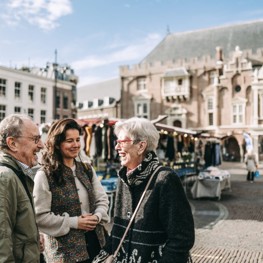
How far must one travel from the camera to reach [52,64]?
37125 millimetres

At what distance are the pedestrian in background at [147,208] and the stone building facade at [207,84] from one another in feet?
103

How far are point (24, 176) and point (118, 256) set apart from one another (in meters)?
0.85

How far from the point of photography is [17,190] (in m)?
2.23

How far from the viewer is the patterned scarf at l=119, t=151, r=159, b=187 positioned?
89.4 inches

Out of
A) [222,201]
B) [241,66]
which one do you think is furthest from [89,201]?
[241,66]

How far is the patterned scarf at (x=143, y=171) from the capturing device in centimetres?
227

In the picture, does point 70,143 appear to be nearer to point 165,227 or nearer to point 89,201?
point 89,201

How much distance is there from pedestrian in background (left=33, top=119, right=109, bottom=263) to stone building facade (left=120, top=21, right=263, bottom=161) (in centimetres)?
3106

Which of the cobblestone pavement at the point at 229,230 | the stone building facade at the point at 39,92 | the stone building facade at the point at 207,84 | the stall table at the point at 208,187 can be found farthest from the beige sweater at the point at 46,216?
the stone building facade at the point at 207,84

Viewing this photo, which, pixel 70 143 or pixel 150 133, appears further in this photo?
pixel 70 143

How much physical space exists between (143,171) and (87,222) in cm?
80

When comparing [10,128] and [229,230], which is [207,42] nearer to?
[229,230]

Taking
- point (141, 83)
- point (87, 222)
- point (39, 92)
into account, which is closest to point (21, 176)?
point (87, 222)

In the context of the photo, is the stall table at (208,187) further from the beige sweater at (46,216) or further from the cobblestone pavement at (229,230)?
the beige sweater at (46,216)
